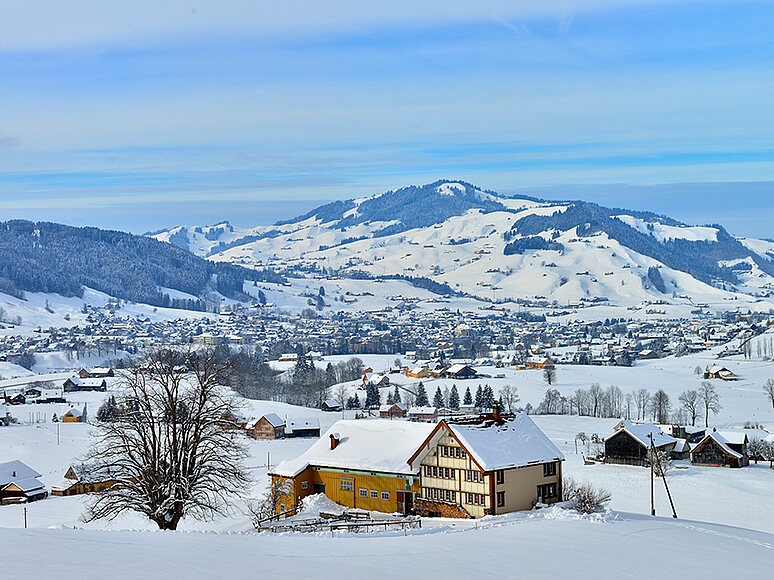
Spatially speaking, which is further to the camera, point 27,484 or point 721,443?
point 721,443

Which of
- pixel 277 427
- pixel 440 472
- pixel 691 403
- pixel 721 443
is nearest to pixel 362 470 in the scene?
pixel 440 472

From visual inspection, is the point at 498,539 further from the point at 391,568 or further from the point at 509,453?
the point at 509,453

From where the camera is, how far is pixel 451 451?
26.8 meters

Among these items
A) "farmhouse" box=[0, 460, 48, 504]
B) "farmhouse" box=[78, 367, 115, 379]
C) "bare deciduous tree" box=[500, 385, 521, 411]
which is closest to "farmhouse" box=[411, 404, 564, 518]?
"farmhouse" box=[0, 460, 48, 504]

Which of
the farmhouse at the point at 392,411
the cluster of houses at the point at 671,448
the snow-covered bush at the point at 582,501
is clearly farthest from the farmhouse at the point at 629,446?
the snow-covered bush at the point at 582,501

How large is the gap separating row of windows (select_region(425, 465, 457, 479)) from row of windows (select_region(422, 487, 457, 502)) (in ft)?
1.45

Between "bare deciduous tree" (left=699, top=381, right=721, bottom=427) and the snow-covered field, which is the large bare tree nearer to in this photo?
the snow-covered field

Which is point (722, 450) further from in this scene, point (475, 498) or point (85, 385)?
point (85, 385)

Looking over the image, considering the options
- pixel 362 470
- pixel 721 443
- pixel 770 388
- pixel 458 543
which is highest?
pixel 458 543

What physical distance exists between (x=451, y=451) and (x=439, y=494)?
4.71 feet

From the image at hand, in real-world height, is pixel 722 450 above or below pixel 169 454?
below

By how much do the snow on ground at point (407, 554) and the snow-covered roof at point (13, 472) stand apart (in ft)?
103

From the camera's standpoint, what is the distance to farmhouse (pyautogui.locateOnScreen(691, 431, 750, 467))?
52.1m

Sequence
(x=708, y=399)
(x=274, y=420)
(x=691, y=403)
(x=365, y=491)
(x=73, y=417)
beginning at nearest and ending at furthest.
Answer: (x=365, y=491)
(x=274, y=420)
(x=73, y=417)
(x=691, y=403)
(x=708, y=399)
